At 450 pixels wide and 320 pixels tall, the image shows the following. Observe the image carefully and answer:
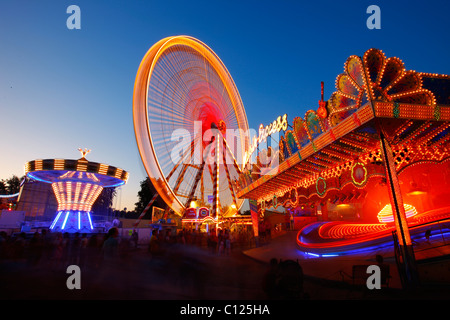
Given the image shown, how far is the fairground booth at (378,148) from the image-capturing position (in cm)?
602

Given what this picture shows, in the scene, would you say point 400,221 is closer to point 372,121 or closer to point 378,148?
point 372,121

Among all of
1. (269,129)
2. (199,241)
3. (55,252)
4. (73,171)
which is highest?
(73,171)

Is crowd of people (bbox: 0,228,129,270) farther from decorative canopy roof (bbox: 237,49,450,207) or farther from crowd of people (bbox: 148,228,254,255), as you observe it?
decorative canopy roof (bbox: 237,49,450,207)

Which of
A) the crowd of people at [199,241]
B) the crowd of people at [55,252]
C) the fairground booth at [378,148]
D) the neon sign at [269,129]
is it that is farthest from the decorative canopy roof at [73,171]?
the fairground booth at [378,148]

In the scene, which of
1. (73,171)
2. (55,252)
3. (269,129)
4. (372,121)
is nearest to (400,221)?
(372,121)

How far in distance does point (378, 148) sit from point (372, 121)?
7.35ft

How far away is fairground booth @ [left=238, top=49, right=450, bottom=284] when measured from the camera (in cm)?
602

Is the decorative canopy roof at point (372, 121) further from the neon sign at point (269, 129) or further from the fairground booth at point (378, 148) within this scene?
the neon sign at point (269, 129)

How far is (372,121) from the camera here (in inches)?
240

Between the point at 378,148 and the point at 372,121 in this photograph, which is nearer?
the point at 372,121

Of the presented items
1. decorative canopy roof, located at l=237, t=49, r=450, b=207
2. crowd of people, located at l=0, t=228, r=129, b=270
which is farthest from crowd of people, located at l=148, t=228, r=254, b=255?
decorative canopy roof, located at l=237, t=49, r=450, b=207
